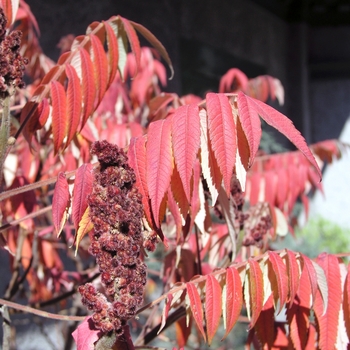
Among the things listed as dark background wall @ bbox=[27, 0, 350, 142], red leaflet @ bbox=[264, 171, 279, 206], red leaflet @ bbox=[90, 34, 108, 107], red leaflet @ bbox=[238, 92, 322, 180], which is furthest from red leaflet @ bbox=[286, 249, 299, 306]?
dark background wall @ bbox=[27, 0, 350, 142]

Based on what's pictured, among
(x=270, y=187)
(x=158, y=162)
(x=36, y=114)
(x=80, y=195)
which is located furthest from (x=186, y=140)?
(x=270, y=187)

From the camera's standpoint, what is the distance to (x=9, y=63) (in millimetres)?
960

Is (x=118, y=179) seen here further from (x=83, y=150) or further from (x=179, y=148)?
(x=83, y=150)

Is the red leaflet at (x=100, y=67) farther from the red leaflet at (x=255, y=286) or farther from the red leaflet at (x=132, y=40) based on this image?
the red leaflet at (x=255, y=286)

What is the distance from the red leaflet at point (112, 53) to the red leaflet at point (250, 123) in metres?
0.39

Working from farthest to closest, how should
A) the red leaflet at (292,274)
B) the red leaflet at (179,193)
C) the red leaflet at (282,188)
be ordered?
the red leaflet at (282,188)
the red leaflet at (292,274)
the red leaflet at (179,193)

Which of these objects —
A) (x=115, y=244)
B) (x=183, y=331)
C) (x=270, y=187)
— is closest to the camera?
(x=115, y=244)

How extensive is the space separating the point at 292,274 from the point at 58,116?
1.87 feet

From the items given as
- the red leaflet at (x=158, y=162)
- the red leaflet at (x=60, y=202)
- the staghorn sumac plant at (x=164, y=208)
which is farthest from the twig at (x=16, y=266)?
the red leaflet at (x=158, y=162)

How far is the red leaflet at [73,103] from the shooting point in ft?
3.44

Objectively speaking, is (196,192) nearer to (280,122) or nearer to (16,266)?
(280,122)

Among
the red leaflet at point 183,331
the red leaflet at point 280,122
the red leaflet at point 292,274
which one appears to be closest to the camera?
the red leaflet at point 280,122

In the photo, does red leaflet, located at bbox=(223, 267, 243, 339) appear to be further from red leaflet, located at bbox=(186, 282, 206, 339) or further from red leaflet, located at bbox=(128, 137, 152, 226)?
red leaflet, located at bbox=(128, 137, 152, 226)

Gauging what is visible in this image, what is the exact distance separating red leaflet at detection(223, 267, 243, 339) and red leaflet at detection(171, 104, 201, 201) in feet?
0.86
